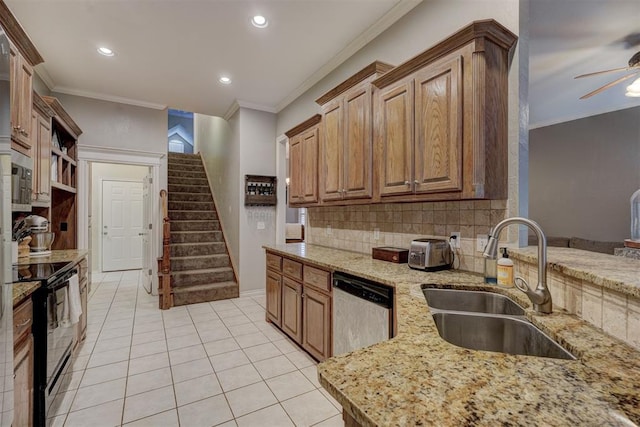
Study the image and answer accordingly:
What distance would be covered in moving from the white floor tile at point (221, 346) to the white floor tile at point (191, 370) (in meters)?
0.17

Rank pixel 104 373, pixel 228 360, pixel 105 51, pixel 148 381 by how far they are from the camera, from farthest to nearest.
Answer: pixel 105 51
pixel 228 360
pixel 104 373
pixel 148 381

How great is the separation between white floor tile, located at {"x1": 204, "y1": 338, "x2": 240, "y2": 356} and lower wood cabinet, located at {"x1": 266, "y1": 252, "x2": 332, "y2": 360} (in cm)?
49

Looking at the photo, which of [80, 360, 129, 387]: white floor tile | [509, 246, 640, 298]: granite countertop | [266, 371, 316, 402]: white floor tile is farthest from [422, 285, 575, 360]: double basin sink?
[80, 360, 129, 387]: white floor tile

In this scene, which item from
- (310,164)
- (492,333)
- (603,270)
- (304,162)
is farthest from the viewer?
(304,162)

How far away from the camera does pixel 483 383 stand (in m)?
0.71

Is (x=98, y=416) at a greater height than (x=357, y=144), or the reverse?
(x=357, y=144)

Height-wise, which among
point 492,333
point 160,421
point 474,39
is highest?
point 474,39

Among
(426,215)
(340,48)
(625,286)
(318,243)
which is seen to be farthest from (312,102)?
(625,286)

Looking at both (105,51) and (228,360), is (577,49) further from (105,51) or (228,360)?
(105,51)

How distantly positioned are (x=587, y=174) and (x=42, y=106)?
23.0 ft

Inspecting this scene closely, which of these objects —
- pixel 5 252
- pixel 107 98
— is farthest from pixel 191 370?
pixel 107 98

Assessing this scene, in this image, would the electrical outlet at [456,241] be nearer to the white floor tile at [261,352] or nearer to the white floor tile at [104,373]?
the white floor tile at [261,352]

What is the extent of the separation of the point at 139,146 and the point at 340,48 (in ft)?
11.4

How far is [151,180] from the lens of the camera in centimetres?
482
